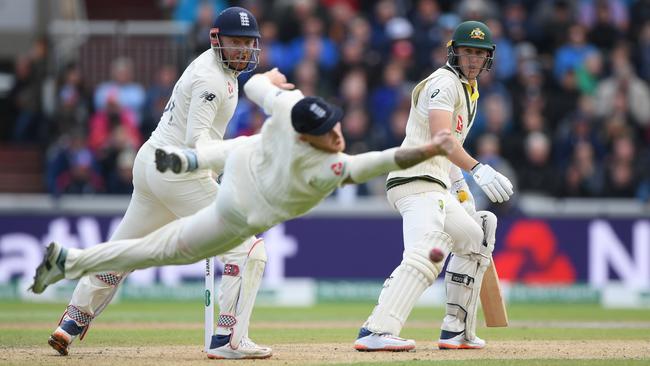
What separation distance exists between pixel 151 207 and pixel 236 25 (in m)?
1.44

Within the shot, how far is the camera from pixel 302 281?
623 inches

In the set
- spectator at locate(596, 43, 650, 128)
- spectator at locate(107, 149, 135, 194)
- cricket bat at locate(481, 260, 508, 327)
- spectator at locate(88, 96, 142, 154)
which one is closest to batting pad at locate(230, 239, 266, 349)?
cricket bat at locate(481, 260, 508, 327)

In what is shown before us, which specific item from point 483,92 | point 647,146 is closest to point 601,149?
point 647,146

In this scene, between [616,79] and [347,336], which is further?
[616,79]

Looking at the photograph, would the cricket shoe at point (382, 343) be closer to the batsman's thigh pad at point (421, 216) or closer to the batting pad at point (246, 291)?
the batsman's thigh pad at point (421, 216)

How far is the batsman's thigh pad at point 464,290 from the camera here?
9016 millimetres

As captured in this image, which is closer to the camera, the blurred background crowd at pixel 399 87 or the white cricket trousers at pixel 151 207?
the white cricket trousers at pixel 151 207

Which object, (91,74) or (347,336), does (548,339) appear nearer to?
(347,336)

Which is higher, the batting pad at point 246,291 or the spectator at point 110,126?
the spectator at point 110,126

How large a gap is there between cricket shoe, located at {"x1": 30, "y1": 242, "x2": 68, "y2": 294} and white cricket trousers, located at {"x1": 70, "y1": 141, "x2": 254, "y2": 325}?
73cm

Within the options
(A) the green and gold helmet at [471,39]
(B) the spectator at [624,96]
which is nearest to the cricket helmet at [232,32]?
(A) the green and gold helmet at [471,39]

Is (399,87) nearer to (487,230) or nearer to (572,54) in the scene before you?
(572,54)

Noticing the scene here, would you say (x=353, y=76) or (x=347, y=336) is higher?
(x=353, y=76)

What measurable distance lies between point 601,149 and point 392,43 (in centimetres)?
349
